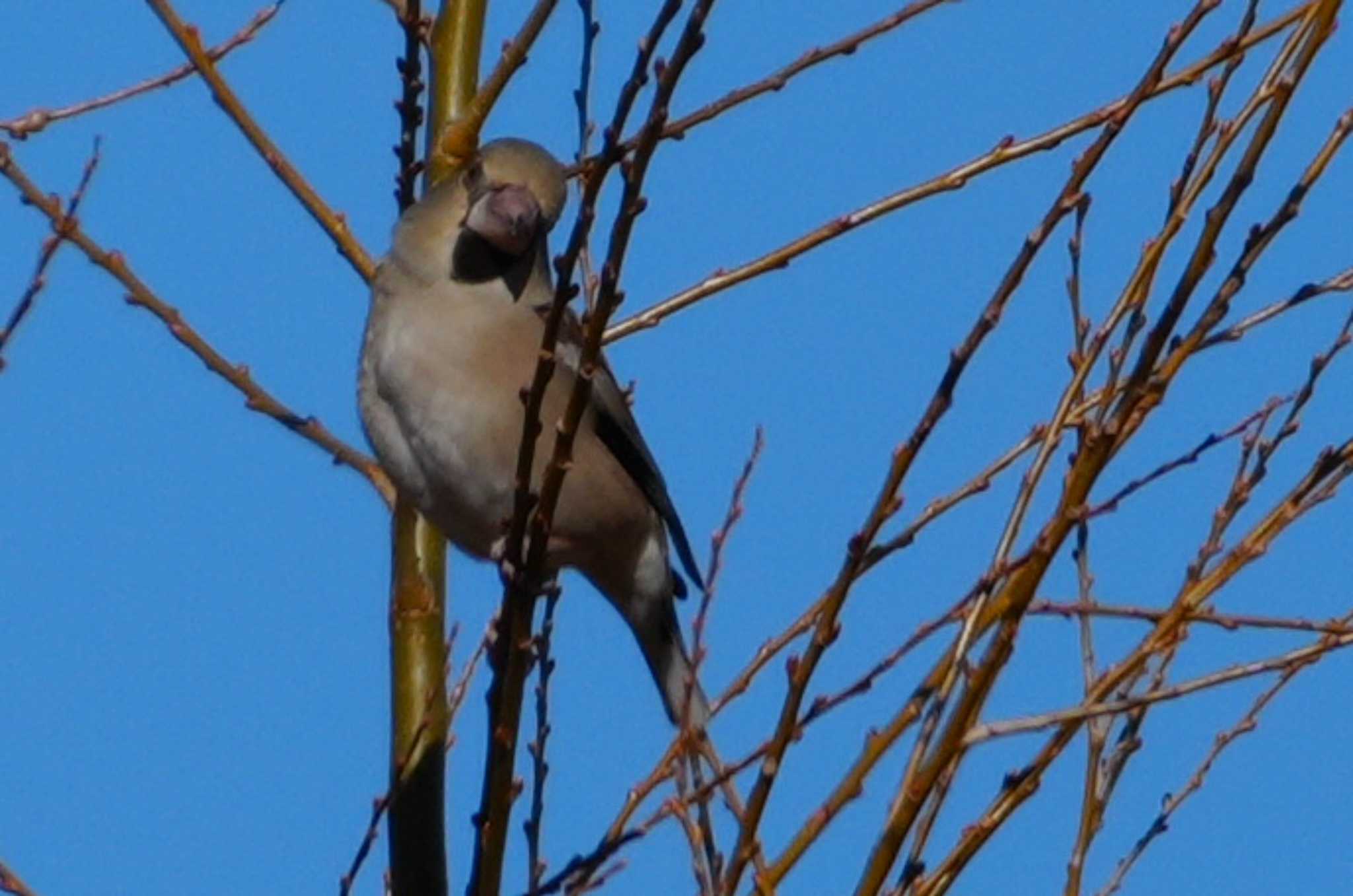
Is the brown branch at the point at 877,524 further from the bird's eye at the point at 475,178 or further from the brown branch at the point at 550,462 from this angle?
the bird's eye at the point at 475,178

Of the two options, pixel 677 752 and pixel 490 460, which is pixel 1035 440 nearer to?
pixel 677 752

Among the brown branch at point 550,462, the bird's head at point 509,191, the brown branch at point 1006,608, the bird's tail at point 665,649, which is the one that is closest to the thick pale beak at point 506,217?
the bird's head at point 509,191

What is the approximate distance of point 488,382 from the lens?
437cm

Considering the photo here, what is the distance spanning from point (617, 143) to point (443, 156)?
61.1 inches

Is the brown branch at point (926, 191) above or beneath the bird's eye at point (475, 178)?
beneath

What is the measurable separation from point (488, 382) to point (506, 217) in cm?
32

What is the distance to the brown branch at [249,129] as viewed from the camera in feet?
12.4

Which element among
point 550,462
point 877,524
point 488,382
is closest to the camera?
point 877,524

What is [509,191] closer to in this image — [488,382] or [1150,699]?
[488,382]

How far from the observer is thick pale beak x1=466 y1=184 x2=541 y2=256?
4422 millimetres

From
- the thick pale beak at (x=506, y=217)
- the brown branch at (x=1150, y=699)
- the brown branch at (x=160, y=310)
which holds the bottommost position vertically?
the brown branch at (x=1150, y=699)

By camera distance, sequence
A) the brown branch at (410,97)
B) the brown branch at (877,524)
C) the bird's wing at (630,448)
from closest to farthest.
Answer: the brown branch at (877,524), the brown branch at (410,97), the bird's wing at (630,448)

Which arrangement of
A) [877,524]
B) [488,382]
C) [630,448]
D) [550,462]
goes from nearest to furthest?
[877,524] → [550,462] → [488,382] → [630,448]

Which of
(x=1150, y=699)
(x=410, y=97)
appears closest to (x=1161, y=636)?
(x=1150, y=699)
